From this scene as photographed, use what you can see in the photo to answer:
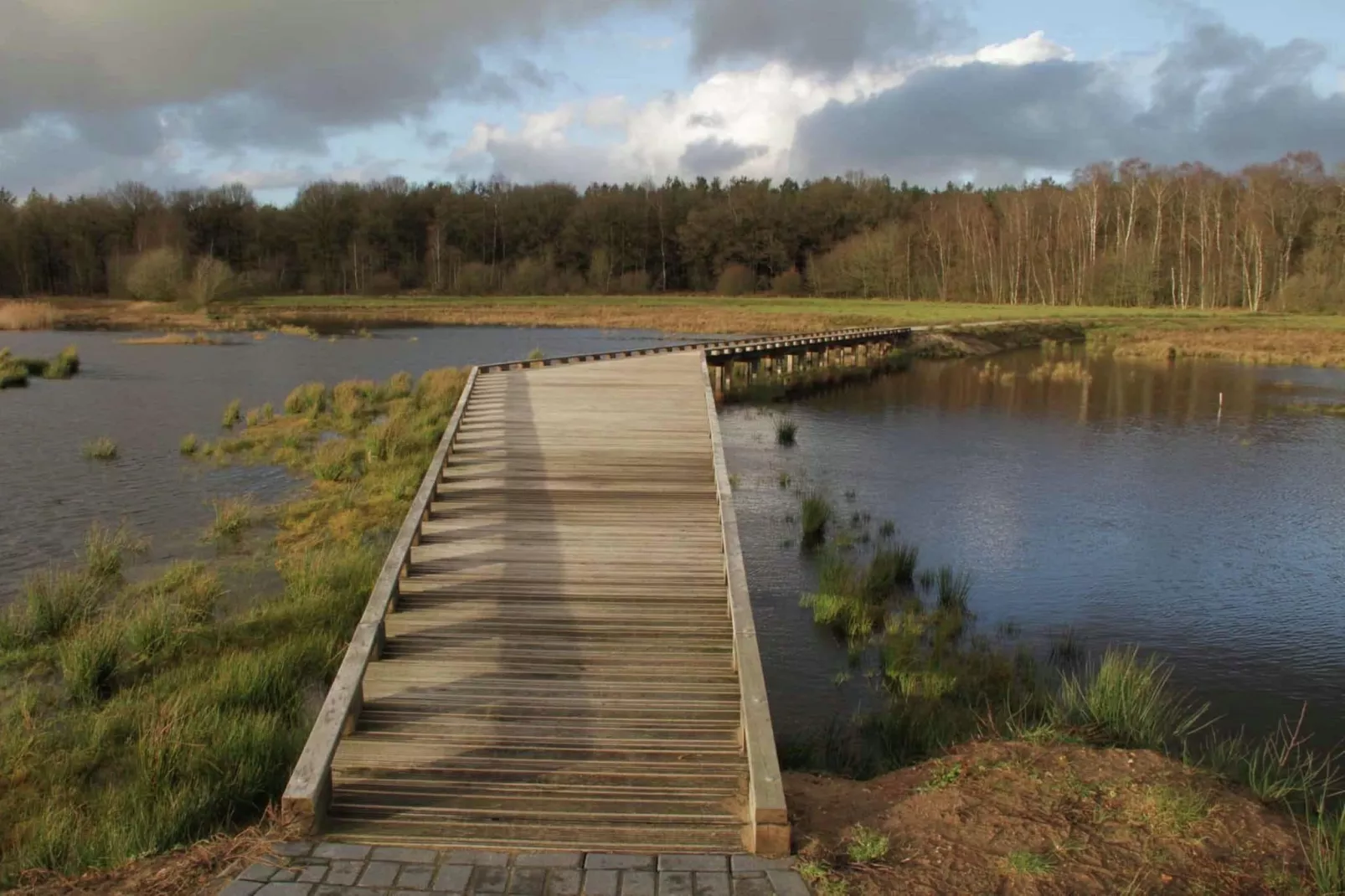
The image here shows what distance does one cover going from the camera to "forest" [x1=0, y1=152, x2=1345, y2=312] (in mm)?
65750

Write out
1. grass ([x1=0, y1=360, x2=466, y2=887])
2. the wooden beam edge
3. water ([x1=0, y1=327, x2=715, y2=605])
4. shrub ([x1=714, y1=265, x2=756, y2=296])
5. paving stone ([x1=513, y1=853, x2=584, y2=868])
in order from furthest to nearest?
shrub ([x1=714, y1=265, x2=756, y2=296]) → water ([x1=0, y1=327, x2=715, y2=605]) → grass ([x1=0, y1=360, x2=466, y2=887]) → the wooden beam edge → paving stone ([x1=513, y1=853, x2=584, y2=868])

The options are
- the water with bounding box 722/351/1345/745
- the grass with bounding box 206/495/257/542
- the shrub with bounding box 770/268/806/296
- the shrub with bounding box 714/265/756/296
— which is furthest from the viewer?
the shrub with bounding box 714/265/756/296

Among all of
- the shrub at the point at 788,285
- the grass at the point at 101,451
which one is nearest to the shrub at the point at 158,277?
the shrub at the point at 788,285

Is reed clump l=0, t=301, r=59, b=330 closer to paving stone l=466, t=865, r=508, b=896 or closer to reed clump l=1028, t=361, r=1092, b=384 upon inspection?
reed clump l=1028, t=361, r=1092, b=384

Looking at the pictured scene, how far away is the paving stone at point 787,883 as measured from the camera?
4504mm

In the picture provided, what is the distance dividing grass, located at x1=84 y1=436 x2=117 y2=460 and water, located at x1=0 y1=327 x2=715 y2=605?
0.17 metres

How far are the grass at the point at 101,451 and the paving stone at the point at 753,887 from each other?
17.8 m

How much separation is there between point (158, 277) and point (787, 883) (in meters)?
75.4

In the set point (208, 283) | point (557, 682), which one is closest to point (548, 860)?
point (557, 682)

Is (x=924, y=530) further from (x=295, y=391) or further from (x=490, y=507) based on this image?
(x=295, y=391)

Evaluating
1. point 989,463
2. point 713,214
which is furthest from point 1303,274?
point 989,463

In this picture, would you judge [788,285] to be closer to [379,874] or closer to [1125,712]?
[1125,712]

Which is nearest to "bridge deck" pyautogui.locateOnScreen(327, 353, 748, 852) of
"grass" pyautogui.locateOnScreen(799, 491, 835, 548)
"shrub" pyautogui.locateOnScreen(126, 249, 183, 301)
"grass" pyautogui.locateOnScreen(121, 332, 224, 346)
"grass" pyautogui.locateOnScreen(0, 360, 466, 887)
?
"grass" pyautogui.locateOnScreen(0, 360, 466, 887)

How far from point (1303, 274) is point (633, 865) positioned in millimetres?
69684
